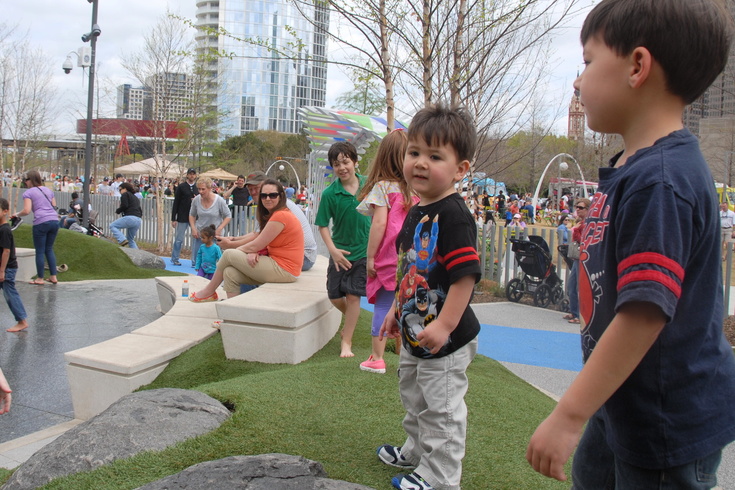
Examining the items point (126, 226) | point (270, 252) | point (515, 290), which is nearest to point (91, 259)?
point (126, 226)

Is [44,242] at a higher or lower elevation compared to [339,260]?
lower

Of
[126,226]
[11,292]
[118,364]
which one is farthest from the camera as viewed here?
[126,226]

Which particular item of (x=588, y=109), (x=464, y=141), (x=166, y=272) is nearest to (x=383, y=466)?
(x=464, y=141)

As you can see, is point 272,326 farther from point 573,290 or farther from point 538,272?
point 538,272

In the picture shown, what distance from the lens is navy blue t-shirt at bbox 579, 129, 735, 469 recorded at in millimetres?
1323

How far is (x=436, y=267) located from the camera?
2.67 metres

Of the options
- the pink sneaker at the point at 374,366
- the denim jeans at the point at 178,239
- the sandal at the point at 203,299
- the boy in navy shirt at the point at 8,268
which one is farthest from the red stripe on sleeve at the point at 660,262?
the denim jeans at the point at 178,239

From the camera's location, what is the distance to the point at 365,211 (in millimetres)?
4543

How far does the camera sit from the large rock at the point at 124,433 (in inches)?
116

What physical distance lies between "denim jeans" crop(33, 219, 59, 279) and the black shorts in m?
7.34

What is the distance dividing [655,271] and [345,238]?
13.7 ft

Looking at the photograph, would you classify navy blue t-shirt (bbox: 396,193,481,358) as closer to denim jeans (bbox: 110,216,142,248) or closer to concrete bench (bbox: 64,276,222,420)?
concrete bench (bbox: 64,276,222,420)

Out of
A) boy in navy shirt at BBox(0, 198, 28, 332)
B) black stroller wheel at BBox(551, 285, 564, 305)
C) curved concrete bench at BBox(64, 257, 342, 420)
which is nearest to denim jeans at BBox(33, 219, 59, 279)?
boy in navy shirt at BBox(0, 198, 28, 332)

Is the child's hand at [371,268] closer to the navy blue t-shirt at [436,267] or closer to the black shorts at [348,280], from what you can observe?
the black shorts at [348,280]
